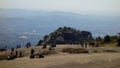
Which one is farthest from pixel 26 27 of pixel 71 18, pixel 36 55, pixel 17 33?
pixel 71 18

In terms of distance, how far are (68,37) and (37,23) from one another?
16.6 ft

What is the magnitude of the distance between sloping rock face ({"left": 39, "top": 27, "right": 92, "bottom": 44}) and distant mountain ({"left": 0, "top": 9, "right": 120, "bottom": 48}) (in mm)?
2248

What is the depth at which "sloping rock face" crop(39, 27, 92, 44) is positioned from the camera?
19891 millimetres

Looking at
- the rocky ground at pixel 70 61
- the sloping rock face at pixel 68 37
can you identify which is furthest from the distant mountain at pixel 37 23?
the sloping rock face at pixel 68 37

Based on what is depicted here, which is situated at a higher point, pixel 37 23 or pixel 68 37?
pixel 37 23

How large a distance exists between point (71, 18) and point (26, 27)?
2.60 m

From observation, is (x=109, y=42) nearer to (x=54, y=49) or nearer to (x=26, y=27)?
(x=54, y=49)

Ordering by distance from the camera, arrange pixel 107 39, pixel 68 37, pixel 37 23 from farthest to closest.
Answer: pixel 68 37 < pixel 107 39 < pixel 37 23

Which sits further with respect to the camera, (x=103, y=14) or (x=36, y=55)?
(x=103, y=14)

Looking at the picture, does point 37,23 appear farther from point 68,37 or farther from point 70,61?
point 68,37

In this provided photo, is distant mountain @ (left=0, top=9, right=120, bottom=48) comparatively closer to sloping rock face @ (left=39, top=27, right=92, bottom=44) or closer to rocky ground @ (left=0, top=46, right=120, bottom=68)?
rocky ground @ (left=0, top=46, right=120, bottom=68)

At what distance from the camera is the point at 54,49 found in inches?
635

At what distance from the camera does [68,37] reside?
20.4 m

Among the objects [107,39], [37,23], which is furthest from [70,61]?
[107,39]
